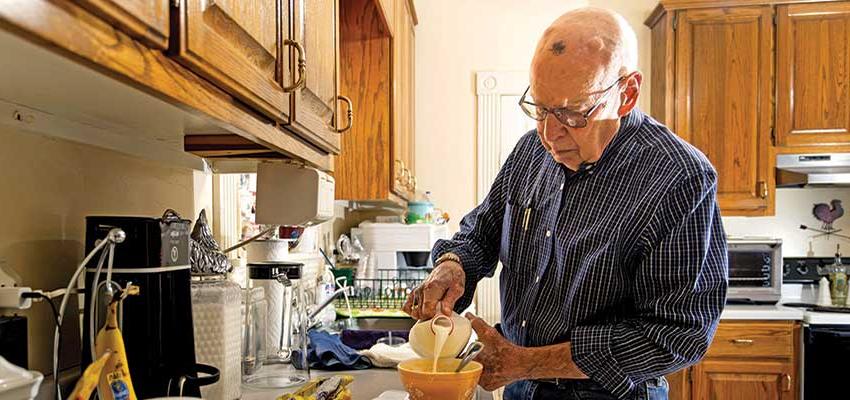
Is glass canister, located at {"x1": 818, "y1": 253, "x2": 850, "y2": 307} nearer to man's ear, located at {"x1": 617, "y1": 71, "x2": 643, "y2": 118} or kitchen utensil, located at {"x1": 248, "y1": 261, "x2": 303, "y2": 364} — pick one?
man's ear, located at {"x1": 617, "y1": 71, "x2": 643, "y2": 118}

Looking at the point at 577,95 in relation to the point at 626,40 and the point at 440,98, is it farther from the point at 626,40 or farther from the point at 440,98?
the point at 440,98

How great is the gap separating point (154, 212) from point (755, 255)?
2.91 metres

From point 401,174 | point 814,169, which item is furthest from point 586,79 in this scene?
point 814,169

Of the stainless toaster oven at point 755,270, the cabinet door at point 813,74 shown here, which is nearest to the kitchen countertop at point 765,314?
the stainless toaster oven at point 755,270

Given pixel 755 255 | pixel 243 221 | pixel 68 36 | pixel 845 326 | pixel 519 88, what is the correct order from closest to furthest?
pixel 68 36 → pixel 243 221 → pixel 845 326 → pixel 755 255 → pixel 519 88

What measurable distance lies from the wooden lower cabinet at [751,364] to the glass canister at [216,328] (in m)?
2.50

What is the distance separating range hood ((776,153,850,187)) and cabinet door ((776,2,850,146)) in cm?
8

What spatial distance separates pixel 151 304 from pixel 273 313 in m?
0.54

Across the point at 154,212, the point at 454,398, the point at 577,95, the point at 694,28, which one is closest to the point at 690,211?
the point at 577,95

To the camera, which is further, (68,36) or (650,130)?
(650,130)

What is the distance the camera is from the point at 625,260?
1306 millimetres

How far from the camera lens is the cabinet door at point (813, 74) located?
3210 mm

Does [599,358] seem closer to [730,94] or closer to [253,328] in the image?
[253,328]

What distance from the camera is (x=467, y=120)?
377 cm
